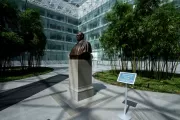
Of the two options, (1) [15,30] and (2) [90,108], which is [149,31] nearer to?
(2) [90,108]

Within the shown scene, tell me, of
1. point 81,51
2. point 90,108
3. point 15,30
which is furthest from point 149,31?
point 15,30

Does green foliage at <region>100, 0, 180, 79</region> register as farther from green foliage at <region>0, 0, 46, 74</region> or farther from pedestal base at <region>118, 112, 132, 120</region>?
green foliage at <region>0, 0, 46, 74</region>

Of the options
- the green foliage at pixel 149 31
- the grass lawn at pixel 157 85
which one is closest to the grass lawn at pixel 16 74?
the grass lawn at pixel 157 85

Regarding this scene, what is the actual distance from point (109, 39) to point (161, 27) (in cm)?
369

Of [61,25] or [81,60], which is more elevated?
[61,25]

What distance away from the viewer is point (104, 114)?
9.09 ft

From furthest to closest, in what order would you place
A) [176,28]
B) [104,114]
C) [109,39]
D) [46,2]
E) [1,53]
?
[46,2] → [109,39] → [1,53] → [176,28] → [104,114]

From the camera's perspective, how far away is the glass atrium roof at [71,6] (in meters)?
26.0

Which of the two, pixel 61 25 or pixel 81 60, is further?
pixel 61 25

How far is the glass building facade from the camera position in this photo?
2556cm

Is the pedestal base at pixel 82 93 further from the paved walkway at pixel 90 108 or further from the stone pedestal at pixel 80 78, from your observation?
the paved walkway at pixel 90 108

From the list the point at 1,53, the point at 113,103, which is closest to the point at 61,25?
the point at 1,53

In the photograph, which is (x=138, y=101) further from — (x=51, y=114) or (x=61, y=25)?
(x=61, y=25)

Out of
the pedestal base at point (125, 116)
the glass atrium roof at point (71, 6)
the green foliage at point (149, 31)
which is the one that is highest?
the glass atrium roof at point (71, 6)
